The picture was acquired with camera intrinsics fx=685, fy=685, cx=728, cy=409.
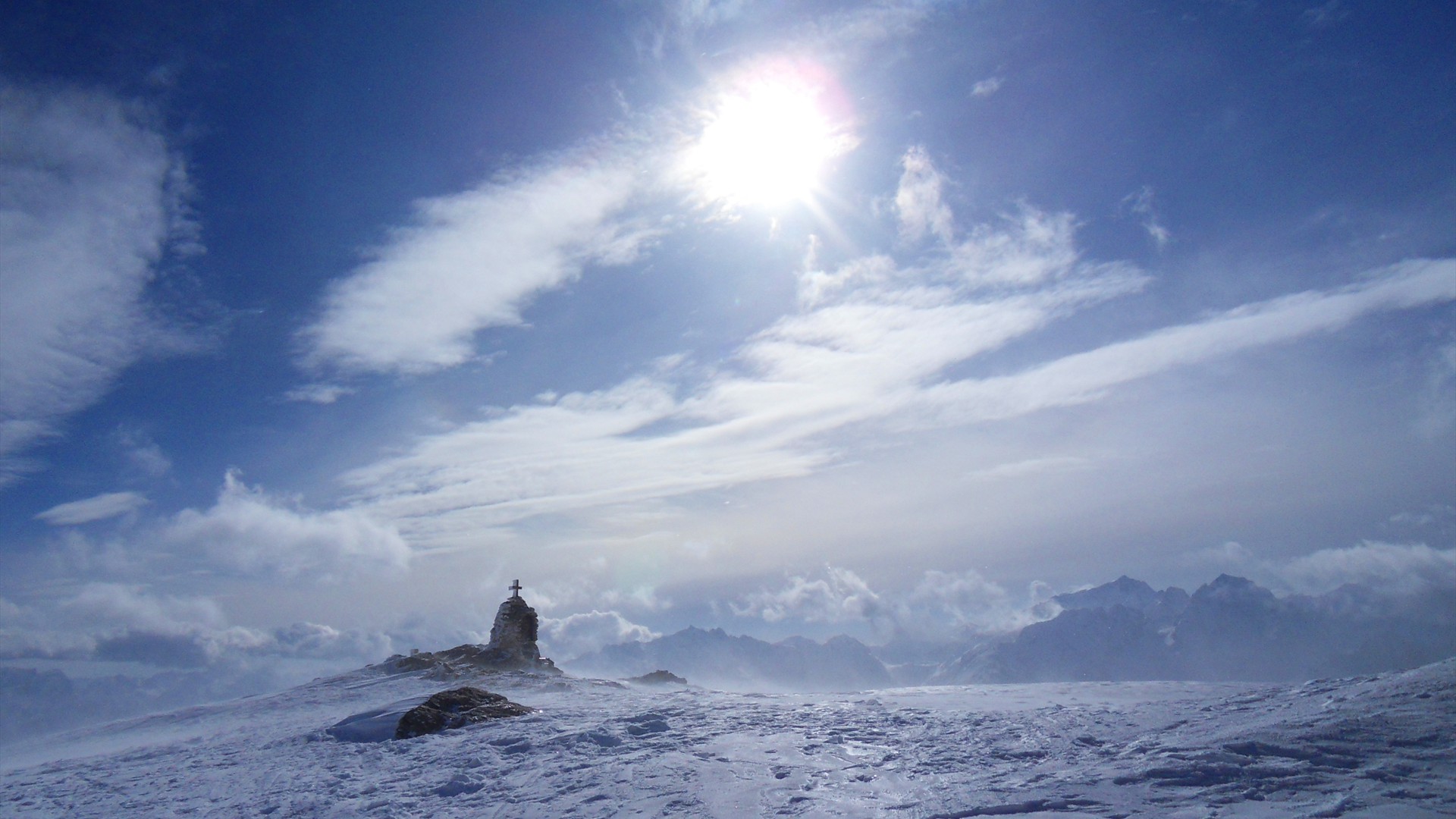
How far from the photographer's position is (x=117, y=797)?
52.9 feet

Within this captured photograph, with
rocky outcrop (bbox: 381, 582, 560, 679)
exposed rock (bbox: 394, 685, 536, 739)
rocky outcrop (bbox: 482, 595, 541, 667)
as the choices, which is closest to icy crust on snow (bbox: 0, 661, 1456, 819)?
exposed rock (bbox: 394, 685, 536, 739)

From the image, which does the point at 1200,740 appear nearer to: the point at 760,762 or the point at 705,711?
the point at 760,762

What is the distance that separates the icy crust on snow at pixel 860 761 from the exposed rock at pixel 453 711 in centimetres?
64

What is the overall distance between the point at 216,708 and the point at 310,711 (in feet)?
22.5

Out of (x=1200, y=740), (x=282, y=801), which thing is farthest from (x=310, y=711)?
(x=1200, y=740)

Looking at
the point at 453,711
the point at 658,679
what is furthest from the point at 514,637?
the point at 453,711

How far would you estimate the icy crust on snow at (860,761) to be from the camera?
10352 millimetres

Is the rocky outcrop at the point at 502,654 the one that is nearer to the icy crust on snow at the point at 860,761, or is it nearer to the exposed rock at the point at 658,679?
the exposed rock at the point at 658,679

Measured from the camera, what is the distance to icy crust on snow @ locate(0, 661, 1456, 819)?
34.0ft

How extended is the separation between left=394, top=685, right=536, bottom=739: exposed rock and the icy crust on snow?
64 cm

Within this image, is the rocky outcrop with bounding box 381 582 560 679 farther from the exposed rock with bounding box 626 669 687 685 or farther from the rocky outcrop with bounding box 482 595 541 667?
the exposed rock with bounding box 626 669 687 685

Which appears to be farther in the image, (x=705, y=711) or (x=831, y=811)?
(x=705, y=711)

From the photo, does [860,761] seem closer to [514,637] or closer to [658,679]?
[658,679]

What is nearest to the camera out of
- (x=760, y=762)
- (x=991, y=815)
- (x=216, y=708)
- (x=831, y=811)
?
(x=991, y=815)
